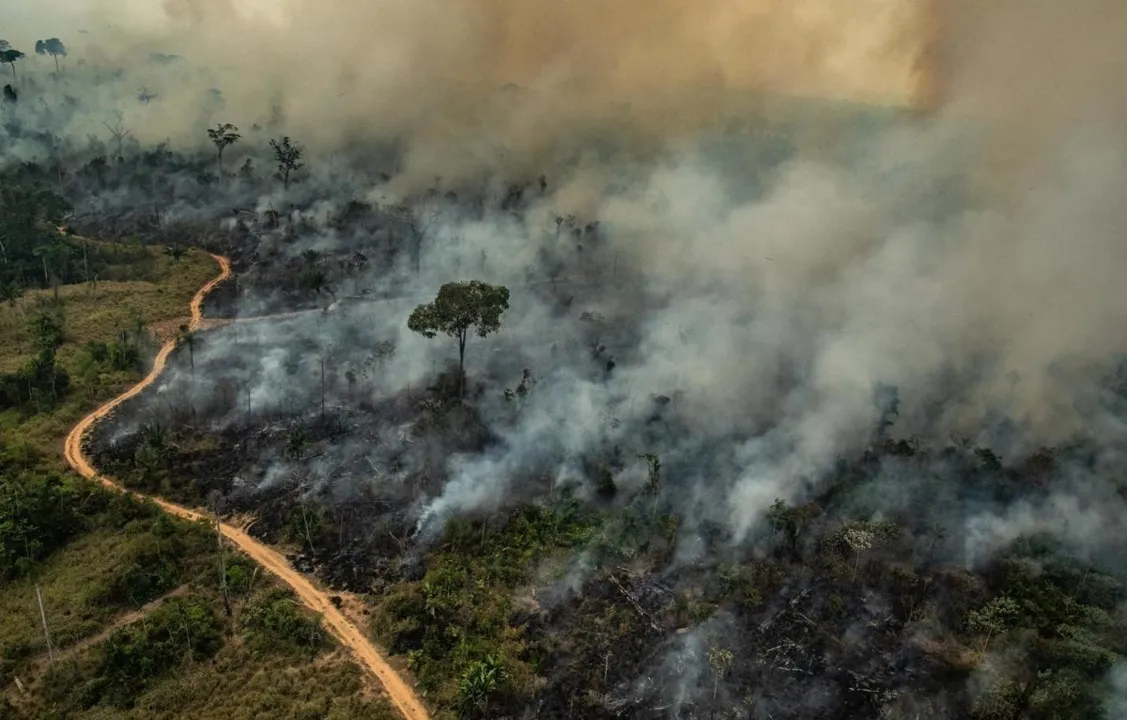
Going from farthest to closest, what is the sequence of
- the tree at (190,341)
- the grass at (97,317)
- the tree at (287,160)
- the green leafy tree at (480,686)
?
the tree at (287,160) → the tree at (190,341) → the grass at (97,317) → the green leafy tree at (480,686)

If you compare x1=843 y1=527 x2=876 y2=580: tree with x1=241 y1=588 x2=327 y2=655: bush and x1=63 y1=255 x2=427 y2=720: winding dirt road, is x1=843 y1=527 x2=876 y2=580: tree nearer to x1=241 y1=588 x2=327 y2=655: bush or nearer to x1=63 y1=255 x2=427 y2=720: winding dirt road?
x1=63 y1=255 x2=427 y2=720: winding dirt road

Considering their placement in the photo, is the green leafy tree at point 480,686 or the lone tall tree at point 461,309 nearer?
the green leafy tree at point 480,686

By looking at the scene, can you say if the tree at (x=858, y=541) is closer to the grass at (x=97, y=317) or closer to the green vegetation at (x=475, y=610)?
the green vegetation at (x=475, y=610)

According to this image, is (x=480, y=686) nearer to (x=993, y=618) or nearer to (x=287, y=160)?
(x=993, y=618)

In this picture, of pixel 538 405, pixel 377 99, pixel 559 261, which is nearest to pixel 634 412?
pixel 538 405

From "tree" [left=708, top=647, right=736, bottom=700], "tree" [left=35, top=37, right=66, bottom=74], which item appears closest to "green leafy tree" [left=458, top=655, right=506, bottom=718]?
"tree" [left=708, top=647, right=736, bottom=700]

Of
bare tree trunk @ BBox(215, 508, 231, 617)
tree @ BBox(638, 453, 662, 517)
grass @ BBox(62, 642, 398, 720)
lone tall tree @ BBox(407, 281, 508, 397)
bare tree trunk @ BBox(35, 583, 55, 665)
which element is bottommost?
grass @ BBox(62, 642, 398, 720)

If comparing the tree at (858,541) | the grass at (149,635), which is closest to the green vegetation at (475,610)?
the grass at (149,635)
